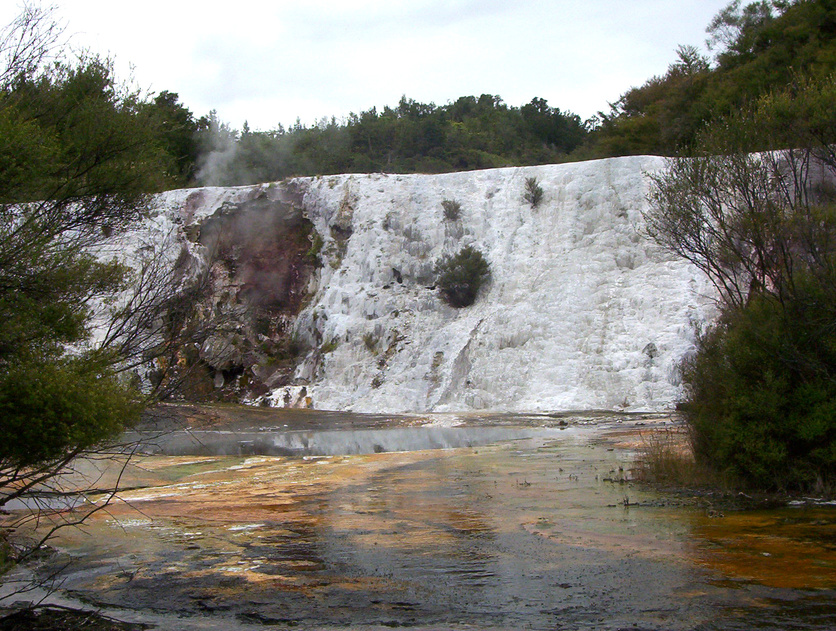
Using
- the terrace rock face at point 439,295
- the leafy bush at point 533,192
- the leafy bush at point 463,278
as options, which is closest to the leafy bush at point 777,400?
the terrace rock face at point 439,295

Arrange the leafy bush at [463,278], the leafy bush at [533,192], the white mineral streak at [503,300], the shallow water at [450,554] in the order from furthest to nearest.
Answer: the leafy bush at [533,192] → the leafy bush at [463,278] → the white mineral streak at [503,300] → the shallow water at [450,554]

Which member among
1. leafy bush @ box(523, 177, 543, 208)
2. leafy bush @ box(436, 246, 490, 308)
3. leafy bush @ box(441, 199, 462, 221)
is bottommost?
leafy bush @ box(436, 246, 490, 308)

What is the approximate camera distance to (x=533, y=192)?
3388 cm

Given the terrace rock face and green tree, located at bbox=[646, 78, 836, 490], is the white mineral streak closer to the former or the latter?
the terrace rock face

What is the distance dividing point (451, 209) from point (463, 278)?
13.9ft

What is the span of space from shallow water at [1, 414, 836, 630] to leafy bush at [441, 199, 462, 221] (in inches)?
875

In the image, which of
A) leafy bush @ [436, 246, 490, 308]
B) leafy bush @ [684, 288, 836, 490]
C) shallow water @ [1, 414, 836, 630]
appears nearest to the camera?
shallow water @ [1, 414, 836, 630]

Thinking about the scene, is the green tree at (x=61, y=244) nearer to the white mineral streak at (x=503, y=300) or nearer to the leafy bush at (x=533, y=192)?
the white mineral streak at (x=503, y=300)

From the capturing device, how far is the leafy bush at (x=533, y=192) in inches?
1329

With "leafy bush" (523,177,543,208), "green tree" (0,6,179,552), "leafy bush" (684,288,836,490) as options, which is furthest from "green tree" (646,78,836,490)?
"leafy bush" (523,177,543,208)

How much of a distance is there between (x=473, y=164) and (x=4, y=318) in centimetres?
4894

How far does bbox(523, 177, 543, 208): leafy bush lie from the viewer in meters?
33.8

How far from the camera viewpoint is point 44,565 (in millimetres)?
7270

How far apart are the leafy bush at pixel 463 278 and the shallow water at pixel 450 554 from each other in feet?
61.8
